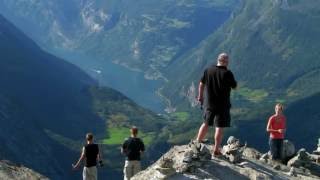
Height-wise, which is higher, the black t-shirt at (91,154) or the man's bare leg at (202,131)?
the man's bare leg at (202,131)

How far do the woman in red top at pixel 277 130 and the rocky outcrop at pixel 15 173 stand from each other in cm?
1238

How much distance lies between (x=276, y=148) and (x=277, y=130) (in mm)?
1166

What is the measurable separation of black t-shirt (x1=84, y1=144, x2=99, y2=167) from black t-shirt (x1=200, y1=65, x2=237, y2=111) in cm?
636

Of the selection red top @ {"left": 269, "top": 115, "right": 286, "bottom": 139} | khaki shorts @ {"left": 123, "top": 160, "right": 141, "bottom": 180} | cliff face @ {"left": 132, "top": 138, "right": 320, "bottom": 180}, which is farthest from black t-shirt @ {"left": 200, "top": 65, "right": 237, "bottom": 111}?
red top @ {"left": 269, "top": 115, "right": 286, "bottom": 139}

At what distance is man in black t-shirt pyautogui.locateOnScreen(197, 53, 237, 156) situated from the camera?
2538 centimetres

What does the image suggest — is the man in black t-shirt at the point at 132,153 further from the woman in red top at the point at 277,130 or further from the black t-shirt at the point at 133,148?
the woman in red top at the point at 277,130

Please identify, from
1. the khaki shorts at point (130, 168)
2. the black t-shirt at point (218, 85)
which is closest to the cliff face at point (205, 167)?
the black t-shirt at point (218, 85)

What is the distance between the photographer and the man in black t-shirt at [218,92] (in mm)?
25375

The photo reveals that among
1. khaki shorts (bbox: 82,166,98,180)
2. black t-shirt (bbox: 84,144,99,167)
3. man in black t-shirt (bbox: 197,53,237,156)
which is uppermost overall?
man in black t-shirt (bbox: 197,53,237,156)

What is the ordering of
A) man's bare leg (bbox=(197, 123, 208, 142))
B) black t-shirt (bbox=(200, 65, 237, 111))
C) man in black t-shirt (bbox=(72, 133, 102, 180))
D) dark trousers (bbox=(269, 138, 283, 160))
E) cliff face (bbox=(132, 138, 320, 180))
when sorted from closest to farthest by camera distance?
1. cliff face (bbox=(132, 138, 320, 180))
2. black t-shirt (bbox=(200, 65, 237, 111))
3. man's bare leg (bbox=(197, 123, 208, 142))
4. man in black t-shirt (bbox=(72, 133, 102, 180))
5. dark trousers (bbox=(269, 138, 283, 160))

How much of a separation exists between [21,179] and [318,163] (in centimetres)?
1738

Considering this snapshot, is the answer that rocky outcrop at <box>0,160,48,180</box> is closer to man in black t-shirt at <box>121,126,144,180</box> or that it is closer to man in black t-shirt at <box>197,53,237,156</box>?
man in black t-shirt at <box>121,126,144,180</box>

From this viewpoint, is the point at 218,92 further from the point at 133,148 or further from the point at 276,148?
the point at 276,148

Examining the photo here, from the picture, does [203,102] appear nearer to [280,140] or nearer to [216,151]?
[216,151]
